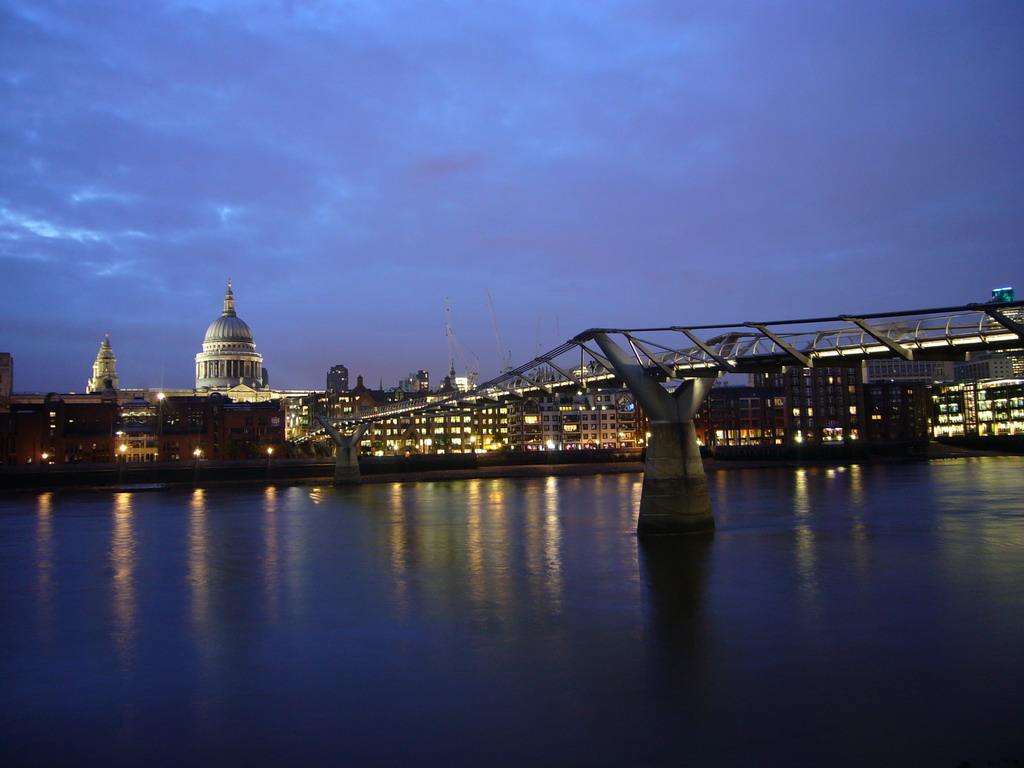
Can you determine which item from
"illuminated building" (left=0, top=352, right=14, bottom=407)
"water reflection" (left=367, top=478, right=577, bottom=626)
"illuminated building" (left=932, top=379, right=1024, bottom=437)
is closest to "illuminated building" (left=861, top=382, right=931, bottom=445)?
"illuminated building" (left=932, top=379, right=1024, bottom=437)

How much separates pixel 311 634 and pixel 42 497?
7058cm

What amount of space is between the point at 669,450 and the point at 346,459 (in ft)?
212

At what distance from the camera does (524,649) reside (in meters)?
19.4

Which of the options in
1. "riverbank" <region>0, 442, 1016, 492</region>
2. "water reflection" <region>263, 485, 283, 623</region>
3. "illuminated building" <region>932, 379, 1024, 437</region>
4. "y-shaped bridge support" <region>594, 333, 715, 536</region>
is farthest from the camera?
"illuminated building" <region>932, 379, 1024, 437</region>

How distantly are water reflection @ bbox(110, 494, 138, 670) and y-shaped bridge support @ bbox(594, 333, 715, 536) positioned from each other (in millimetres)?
18693

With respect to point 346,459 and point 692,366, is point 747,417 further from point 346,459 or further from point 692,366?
point 692,366

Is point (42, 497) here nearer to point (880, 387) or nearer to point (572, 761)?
point (572, 761)

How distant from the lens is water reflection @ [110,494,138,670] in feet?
69.3

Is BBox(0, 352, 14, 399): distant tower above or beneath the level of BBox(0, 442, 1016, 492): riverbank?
above

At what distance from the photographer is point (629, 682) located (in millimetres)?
16484

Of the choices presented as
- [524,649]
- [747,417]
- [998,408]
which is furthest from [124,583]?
[998,408]

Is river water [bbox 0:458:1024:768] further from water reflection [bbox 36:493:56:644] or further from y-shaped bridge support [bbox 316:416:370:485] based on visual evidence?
y-shaped bridge support [bbox 316:416:370:485]

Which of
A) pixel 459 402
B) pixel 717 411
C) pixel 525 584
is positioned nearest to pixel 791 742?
pixel 525 584

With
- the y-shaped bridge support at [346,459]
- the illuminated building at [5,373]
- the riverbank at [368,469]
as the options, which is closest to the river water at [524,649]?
the y-shaped bridge support at [346,459]
